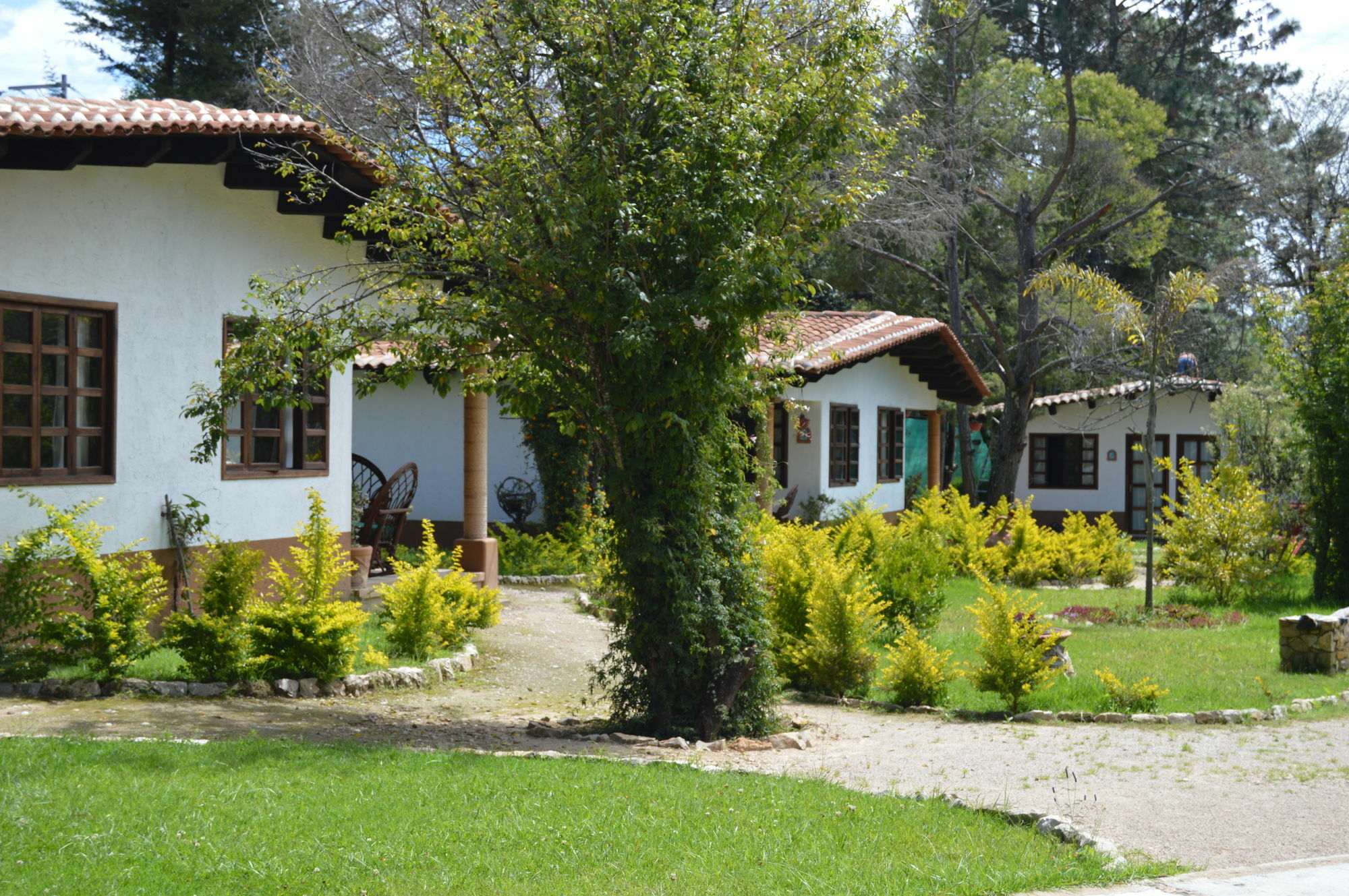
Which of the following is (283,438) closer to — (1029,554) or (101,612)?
(101,612)

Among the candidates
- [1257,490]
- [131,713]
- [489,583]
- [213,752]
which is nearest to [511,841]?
[213,752]

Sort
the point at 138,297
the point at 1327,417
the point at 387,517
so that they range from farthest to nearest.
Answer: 1. the point at 1327,417
2. the point at 387,517
3. the point at 138,297

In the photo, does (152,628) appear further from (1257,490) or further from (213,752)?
(1257,490)

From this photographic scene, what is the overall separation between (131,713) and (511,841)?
382 cm

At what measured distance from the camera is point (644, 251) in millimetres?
8008

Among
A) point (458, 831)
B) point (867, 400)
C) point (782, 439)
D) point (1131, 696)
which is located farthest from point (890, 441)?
point (458, 831)

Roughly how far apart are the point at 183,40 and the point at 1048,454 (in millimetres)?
21791

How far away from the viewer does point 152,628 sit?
1040cm

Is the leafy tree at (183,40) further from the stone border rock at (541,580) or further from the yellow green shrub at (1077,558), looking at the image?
the yellow green shrub at (1077,558)

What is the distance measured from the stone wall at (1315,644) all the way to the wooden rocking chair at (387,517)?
27.7ft

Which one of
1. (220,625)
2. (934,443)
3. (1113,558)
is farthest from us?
(934,443)

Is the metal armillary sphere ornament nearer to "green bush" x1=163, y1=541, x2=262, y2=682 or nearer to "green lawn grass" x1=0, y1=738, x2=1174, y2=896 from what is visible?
"green bush" x1=163, y1=541, x2=262, y2=682

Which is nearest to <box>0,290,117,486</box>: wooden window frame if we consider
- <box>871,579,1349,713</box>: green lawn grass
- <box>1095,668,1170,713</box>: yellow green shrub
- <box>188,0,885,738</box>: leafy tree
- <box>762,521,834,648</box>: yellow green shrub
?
<box>188,0,885,738</box>: leafy tree

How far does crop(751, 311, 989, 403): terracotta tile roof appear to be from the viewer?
750 inches
